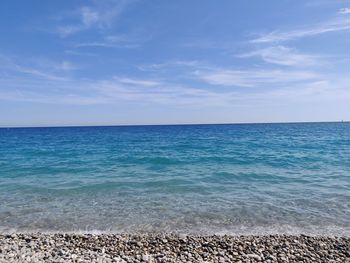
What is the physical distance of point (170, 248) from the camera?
5.96 meters

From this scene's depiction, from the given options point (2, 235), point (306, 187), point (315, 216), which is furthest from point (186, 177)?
point (2, 235)

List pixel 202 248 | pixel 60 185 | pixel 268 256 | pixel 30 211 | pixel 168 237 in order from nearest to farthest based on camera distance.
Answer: pixel 268 256 < pixel 202 248 < pixel 168 237 < pixel 30 211 < pixel 60 185

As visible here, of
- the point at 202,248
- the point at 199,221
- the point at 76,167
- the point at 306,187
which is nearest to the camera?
the point at 202,248

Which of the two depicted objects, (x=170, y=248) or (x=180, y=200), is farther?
(x=180, y=200)

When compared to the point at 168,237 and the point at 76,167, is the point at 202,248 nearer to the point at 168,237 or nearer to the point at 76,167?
the point at 168,237

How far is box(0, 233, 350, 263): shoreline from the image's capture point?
550 cm

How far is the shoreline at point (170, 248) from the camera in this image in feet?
18.1

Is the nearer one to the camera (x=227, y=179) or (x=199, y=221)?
(x=199, y=221)

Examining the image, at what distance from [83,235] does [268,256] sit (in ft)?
14.7

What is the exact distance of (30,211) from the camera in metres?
8.75

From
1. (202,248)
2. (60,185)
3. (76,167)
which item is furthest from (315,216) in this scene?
(76,167)

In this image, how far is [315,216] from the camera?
26.6 feet

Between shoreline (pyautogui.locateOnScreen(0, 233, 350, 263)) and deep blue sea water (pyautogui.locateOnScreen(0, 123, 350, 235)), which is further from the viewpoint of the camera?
deep blue sea water (pyautogui.locateOnScreen(0, 123, 350, 235))

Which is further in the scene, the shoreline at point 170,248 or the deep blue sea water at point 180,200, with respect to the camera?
the deep blue sea water at point 180,200
